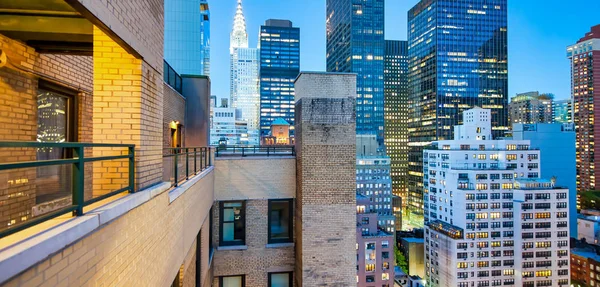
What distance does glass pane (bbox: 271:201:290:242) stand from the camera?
1028 centimetres

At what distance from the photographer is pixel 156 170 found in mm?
4129

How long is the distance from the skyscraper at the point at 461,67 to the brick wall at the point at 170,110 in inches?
4045

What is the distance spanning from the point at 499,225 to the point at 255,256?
51911 millimetres

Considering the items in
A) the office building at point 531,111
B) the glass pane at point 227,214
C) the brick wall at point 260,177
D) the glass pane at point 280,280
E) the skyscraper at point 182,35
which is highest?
the office building at point 531,111

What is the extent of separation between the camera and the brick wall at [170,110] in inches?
360

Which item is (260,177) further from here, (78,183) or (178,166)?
(78,183)

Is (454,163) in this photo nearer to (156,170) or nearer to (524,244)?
(524,244)

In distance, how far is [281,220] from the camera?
10.4m

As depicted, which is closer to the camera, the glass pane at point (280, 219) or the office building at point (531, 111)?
the glass pane at point (280, 219)

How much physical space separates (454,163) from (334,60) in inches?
4109

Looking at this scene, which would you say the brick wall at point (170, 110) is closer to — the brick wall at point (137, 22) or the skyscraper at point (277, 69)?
the brick wall at point (137, 22)

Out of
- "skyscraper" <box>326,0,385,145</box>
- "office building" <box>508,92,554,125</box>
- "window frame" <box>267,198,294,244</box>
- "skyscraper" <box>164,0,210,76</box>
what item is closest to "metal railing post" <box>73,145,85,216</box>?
"window frame" <box>267,198,294,244</box>

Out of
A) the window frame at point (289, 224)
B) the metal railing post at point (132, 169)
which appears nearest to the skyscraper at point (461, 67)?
the window frame at point (289, 224)

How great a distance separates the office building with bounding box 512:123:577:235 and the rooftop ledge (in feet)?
288
